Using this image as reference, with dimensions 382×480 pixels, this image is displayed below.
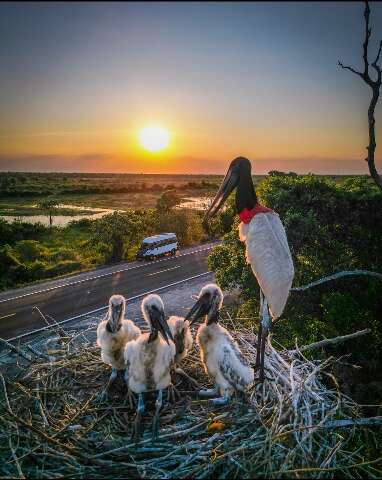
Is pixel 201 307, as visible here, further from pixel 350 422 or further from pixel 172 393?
pixel 350 422

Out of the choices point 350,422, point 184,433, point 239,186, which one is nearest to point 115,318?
point 184,433

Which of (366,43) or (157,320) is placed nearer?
(157,320)

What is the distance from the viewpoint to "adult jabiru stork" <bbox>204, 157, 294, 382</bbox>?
5633 mm

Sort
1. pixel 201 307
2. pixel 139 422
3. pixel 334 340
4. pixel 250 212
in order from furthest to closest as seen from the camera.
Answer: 1. pixel 334 340
2. pixel 201 307
3. pixel 250 212
4. pixel 139 422

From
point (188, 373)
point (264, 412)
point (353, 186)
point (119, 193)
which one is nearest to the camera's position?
point (264, 412)

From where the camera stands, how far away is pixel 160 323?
5414mm

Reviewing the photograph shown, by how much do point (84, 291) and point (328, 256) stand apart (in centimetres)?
1908

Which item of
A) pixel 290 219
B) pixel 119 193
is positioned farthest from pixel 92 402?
pixel 119 193

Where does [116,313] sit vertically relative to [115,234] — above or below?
above

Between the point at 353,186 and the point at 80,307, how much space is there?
16.6 m

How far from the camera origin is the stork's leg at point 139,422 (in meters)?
4.70

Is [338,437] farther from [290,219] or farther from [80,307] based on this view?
[80,307]

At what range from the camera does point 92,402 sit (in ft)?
18.1

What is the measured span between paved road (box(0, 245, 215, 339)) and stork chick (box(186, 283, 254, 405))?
1554 centimetres
